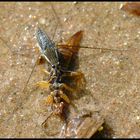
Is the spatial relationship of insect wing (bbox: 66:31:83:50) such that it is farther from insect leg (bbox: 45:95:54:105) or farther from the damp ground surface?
insect leg (bbox: 45:95:54:105)

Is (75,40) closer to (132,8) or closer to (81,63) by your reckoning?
(81,63)

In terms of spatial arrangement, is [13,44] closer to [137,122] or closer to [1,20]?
[1,20]

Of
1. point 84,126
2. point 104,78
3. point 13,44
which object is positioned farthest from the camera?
point 13,44

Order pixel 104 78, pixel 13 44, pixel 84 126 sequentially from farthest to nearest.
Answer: pixel 13 44 < pixel 104 78 < pixel 84 126

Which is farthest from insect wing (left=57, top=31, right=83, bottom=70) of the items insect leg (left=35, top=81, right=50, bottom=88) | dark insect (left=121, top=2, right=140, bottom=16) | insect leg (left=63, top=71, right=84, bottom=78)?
dark insect (left=121, top=2, right=140, bottom=16)

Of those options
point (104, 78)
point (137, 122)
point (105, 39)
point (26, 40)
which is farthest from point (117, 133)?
point (26, 40)

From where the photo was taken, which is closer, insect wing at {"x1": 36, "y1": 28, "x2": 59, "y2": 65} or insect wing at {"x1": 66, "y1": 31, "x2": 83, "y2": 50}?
insect wing at {"x1": 36, "y1": 28, "x2": 59, "y2": 65}

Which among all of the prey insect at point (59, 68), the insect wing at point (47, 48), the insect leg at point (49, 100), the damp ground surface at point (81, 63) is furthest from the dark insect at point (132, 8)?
the insect leg at point (49, 100)
